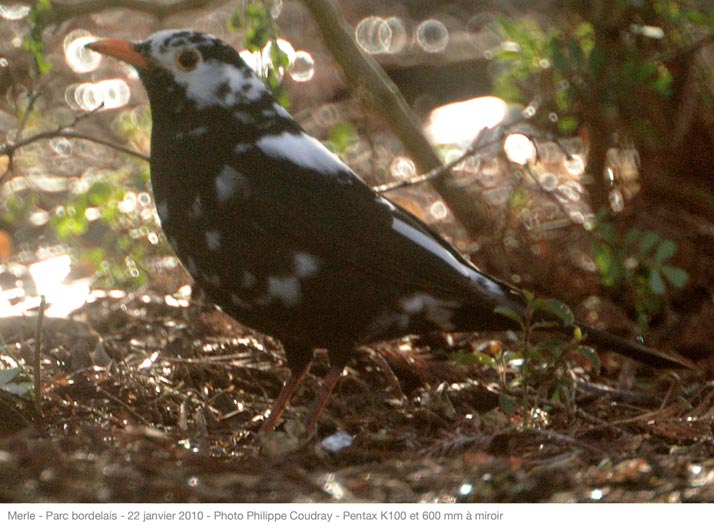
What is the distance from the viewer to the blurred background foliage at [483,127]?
2.73m

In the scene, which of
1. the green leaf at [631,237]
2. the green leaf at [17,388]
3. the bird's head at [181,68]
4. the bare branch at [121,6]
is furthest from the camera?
the bare branch at [121,6]

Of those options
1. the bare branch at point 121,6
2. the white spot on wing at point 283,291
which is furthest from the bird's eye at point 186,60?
the bare branch at point 121,6

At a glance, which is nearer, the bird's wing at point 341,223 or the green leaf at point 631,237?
the bird's wing at point 341,223

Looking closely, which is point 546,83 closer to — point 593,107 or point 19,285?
point 593,107

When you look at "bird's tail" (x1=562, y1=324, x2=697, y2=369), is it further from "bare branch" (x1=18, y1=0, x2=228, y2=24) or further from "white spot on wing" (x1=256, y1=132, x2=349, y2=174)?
"bare branch" (x1=18, y1=0, x2=228, y2=24)

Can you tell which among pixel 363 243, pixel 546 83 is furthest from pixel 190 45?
pixel 546 83

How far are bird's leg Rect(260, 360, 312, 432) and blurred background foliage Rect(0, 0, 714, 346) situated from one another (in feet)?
2.37

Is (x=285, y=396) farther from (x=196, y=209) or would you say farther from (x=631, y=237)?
(x=631, y=237)

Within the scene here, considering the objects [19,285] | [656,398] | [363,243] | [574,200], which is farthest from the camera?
[574,200]

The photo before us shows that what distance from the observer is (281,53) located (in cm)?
249

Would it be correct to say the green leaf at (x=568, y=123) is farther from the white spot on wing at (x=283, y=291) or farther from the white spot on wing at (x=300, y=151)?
the white spot on wing at (x=283, y=291)

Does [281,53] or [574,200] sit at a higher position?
[281,53]

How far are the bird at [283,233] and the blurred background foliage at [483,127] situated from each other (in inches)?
10.0

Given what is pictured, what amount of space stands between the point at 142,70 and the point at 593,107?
129cm
